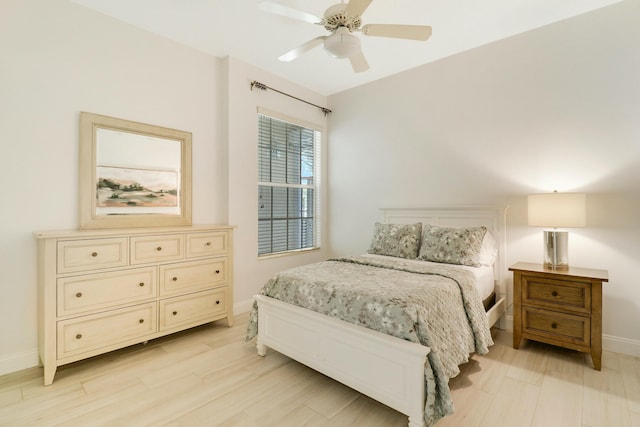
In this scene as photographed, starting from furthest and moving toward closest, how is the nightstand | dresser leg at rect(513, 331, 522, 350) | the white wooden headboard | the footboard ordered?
the white wooden headboard, dresser leg at rect(513, 331, 522, 350), the nightstand, the footboard

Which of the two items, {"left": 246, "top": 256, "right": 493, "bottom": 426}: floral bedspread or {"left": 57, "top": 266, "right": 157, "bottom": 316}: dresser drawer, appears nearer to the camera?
{"left": 246, "top": 256, "right": 493, "bottom": 426}: floral bedspread

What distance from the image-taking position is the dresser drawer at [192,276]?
8.45 ft

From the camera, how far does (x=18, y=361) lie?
2168 mm

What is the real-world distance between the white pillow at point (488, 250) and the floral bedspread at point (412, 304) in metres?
0.46

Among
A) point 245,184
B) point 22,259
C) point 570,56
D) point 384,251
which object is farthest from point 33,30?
point 570,56

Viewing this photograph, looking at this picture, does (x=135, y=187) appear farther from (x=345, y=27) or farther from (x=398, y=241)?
(x=398, y=241)

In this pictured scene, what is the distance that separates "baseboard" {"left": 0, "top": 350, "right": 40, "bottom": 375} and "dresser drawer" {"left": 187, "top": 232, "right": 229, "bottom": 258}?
4.12 ft

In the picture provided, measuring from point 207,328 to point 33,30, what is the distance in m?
2.79

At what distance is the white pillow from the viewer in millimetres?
2801

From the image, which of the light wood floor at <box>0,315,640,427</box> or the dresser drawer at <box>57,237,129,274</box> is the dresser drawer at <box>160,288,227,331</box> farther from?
the dresser drawer at <box>57,237,129,274</box>

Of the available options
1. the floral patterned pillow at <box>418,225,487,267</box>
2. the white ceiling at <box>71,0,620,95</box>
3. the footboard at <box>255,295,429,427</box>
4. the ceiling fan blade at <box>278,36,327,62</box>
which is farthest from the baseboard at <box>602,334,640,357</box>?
the ceiling fan blade at <box>278,36,327,62</box>

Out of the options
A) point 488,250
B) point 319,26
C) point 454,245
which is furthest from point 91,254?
point 488,250

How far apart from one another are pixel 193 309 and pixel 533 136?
11.6ft

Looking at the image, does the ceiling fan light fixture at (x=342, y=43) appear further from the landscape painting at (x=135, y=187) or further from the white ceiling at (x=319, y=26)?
the landscape painting at (x=135, y=187)
